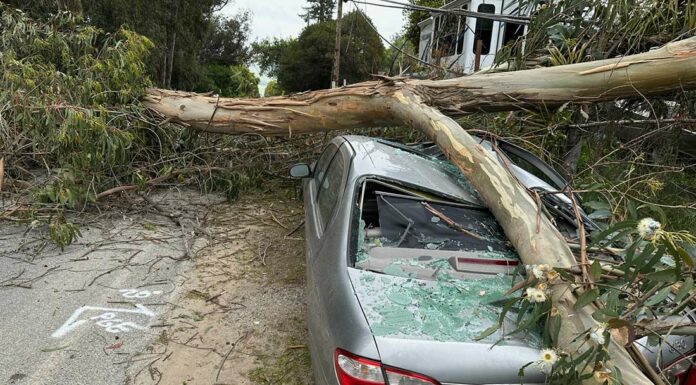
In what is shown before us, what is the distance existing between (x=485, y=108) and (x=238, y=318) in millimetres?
3234

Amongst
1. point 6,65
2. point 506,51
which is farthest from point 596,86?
point 6,65

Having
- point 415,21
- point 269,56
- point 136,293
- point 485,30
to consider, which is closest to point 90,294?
point 136,293

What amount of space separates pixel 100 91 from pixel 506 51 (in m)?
4.94

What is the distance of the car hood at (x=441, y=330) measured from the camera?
157 cm

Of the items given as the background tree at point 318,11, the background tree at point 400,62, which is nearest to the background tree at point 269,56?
the background tree at point 318,11

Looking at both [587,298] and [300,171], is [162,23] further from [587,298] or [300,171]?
[587,298]

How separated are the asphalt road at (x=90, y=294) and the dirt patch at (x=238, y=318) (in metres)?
0.15

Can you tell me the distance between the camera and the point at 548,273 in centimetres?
184

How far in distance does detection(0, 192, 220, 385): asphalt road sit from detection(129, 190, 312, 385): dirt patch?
148mm

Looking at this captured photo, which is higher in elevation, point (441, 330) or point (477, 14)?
point (477, 14)

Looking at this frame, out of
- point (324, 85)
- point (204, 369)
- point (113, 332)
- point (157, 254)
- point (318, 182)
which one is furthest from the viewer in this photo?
point (324, 85)

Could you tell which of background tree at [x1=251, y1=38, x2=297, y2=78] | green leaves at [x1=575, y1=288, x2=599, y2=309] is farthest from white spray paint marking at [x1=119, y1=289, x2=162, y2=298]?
background tree at [x1=251, y1=38, x2=297, y2=78]

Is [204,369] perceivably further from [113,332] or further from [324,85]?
[324,85]

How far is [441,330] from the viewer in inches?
66.7
